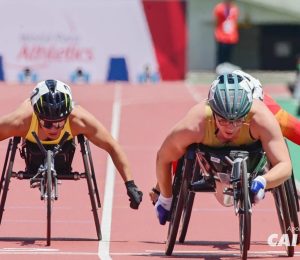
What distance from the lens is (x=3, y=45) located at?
30094mm

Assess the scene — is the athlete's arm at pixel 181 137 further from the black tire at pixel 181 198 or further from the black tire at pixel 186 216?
the black tire at pixel 186 216

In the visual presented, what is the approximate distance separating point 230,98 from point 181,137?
0.47 m

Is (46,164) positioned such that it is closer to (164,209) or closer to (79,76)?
(164,209)

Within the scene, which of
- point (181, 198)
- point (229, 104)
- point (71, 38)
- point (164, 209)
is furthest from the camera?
point (71, 38)

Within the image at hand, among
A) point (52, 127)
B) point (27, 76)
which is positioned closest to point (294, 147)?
point (52, 127)

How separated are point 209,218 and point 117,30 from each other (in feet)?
58.3

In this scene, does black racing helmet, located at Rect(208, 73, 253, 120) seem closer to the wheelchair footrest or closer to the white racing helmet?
the white racing helmet

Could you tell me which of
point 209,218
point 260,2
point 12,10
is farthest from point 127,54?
point 209,218

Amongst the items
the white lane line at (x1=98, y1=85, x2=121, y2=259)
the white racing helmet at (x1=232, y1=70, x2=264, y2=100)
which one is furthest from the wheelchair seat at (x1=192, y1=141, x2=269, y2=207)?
the white lane line at (x1=98, y1=85, x2=121, y2=259)

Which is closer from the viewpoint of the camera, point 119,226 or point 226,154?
point 226,154

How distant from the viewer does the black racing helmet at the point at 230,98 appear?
980 centimetres

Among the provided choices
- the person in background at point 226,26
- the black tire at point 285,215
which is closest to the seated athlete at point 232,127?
the black tire at point 285,215

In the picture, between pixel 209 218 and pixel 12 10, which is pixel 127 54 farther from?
pixel 209 218

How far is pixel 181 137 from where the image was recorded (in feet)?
32.8
